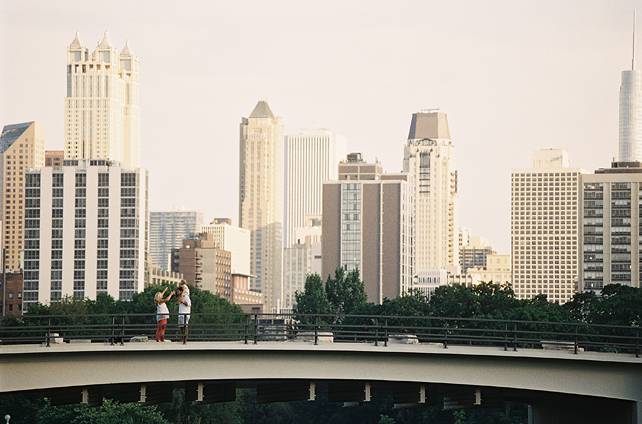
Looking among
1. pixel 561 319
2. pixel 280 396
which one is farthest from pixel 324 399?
pixel 280 396

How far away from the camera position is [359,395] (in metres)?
40.4

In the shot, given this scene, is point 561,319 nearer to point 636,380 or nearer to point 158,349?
point 636,380

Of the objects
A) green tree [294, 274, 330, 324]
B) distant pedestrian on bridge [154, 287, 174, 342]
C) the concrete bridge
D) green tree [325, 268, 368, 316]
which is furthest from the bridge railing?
green tree [325, 268, 368, 316]

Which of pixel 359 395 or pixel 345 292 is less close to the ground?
pixel 359 395

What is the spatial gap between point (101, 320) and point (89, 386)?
83320 millimetres

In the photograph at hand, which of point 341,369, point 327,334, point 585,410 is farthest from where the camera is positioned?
point 327,334

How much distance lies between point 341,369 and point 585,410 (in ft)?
30.8

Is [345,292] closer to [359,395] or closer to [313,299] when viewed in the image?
[313,299]

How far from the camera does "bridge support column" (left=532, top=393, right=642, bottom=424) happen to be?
35.6 meters

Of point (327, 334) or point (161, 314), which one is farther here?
point (327, 334)

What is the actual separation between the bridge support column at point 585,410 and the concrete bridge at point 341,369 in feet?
0.22

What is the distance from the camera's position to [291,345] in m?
35.9

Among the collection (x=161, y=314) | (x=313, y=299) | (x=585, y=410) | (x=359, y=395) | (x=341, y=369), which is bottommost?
(x=313, y=299)

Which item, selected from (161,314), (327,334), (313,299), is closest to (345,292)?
(313,299)
